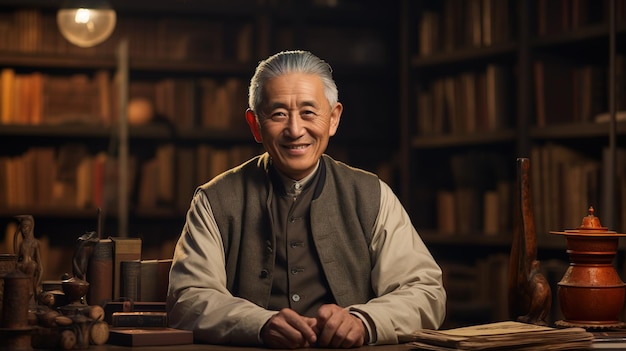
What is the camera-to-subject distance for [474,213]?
559 cm

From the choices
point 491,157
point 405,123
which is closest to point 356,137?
point 405,123

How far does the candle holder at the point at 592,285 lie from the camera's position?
249 cm

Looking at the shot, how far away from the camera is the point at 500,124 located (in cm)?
540

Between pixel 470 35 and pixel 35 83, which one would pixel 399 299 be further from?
pixel 35 83

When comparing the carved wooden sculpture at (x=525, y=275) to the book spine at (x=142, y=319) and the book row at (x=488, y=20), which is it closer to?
the book spine at (x=142, y=319)

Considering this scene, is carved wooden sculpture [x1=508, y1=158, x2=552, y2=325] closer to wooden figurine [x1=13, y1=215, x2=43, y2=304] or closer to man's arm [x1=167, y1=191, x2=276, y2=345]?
man's arm [x1=167, y1=191, x2=276, y2=345]

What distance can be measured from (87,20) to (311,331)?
353 centimetres

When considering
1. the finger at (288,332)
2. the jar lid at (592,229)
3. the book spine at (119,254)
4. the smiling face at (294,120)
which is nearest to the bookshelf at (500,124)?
the jar lid at (592,229)

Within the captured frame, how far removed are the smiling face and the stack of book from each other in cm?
59

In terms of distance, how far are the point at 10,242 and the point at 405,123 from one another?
231 cm

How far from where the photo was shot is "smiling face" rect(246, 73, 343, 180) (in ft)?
8.59

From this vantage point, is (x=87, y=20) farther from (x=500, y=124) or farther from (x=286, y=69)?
(x=286, y=69)

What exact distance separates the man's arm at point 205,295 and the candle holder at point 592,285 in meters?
0.73

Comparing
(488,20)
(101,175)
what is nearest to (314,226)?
(488,20)
